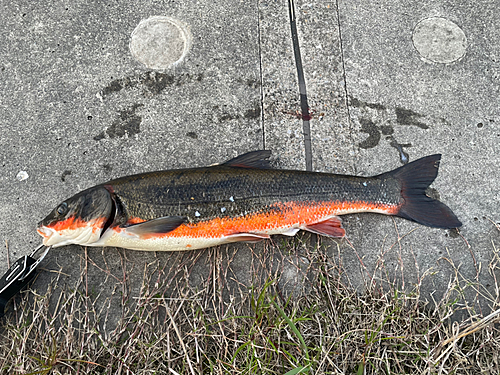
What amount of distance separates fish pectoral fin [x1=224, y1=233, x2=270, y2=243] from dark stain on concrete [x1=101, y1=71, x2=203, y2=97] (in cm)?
172

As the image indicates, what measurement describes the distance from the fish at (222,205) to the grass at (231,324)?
1.27 feet

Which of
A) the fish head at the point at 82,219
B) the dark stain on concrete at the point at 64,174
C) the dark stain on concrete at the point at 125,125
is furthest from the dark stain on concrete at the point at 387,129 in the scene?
the dark stain on concrete at the point at 64,174

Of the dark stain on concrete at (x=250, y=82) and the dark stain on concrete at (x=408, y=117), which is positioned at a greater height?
the dark stain on concrete at (x=250, y=82)

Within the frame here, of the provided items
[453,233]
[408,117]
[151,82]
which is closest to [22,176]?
[151,82]

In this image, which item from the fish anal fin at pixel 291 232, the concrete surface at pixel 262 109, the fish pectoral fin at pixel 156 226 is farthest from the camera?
the concrete surface at pixel 262 109

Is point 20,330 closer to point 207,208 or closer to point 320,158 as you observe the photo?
point 207,208

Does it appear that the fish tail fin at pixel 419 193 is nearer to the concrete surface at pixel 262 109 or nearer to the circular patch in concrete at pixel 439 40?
the concrete surface at pixel 262 109

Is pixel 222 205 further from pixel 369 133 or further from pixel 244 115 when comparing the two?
pixel 369 133

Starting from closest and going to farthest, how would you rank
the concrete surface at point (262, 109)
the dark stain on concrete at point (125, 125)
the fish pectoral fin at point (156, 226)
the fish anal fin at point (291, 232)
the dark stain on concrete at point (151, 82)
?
1. the fish pectoral fin at point (156, 226)
2. the fish anal fin at point (291, 232)
3. the concrete surface at point (262, 109)
4. the dark stain on concrete at point (125, 125)
5. the dark stain on concrete at point (151, 82)

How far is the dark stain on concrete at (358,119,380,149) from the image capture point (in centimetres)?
365

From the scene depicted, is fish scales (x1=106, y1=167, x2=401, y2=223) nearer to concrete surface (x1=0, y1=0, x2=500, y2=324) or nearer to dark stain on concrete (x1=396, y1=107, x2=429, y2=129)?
concrete surface (x1=0, y1=0, x2=500, y2=324)

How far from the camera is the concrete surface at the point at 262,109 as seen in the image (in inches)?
135

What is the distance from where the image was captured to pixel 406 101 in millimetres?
3768

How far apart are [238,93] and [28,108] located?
211 centimetres
